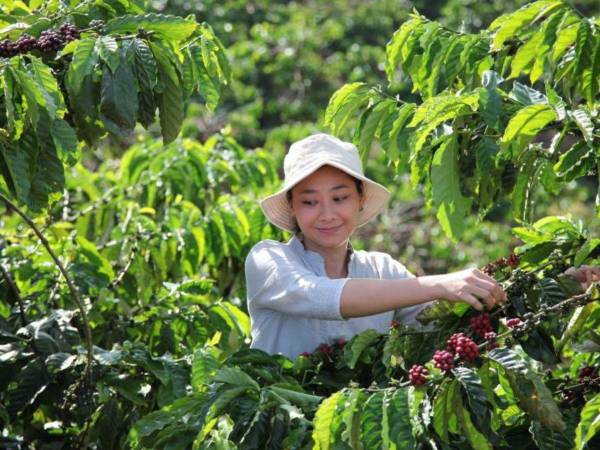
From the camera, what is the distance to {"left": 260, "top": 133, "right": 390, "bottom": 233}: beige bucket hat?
314 centimetres

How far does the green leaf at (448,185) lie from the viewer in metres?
2.83

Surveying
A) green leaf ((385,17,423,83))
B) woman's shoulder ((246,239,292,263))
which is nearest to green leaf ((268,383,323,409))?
woman's shoulder ((246,239,292,263))

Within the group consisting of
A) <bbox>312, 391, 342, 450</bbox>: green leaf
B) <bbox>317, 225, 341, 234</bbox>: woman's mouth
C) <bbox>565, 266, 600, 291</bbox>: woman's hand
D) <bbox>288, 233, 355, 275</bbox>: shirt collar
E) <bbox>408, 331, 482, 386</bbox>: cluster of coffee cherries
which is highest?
<bbox>408, 331, 482, 386</bbox>: cluster of coffee cherries

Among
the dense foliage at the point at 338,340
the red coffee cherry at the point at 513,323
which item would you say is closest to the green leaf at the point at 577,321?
the dense foliage at the point at 338,340

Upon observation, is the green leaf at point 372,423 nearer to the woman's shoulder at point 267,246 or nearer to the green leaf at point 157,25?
the woman's shoulder at point 267,246

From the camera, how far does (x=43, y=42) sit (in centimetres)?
301

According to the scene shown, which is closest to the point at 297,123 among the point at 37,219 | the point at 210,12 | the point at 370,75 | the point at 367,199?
the point at 370,75

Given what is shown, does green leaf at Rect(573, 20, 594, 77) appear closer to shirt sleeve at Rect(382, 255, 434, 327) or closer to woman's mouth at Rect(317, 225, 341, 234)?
shirt sleeve at Rect(382, 255, 434, 327)

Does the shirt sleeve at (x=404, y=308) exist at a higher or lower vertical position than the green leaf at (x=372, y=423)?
lower

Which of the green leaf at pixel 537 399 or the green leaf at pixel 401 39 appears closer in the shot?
the green leaf at pixel 537 399

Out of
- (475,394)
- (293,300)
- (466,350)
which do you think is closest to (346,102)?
(293,300)

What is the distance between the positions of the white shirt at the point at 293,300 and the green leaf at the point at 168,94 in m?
0.37

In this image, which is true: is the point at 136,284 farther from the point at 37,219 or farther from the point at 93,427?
the point at 93,427

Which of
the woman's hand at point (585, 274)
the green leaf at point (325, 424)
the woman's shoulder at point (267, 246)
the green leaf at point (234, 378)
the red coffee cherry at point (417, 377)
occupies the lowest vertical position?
the woman's shoulder at point (267, 246)
